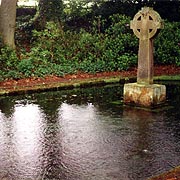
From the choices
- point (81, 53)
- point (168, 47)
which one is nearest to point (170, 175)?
point (81, 53)

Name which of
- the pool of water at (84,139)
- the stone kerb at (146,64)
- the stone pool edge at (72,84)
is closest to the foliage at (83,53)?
the stone pool edge at (72,84)

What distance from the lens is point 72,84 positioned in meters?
13.6

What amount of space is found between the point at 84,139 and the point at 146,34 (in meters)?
4.01

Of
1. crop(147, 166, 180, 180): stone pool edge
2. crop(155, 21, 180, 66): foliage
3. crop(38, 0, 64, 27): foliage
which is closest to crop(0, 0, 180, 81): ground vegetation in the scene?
crop(155, 21, 180, 66): foliage

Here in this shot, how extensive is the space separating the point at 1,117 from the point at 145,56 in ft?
13.0

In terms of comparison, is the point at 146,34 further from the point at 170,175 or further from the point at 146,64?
the point at 170,175

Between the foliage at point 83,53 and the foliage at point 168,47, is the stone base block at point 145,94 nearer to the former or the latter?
the foliage at point 83,53

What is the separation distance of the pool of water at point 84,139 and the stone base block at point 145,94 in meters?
0.35

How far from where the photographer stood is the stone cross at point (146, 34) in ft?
32.9

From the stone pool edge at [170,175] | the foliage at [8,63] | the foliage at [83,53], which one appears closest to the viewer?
the stone pool edge at [170,175]

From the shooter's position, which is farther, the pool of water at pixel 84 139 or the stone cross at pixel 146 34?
the stone cross at pixel 146 34

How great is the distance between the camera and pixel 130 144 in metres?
6.94

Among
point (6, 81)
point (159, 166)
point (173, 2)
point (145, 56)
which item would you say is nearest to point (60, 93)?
point (6, 81)

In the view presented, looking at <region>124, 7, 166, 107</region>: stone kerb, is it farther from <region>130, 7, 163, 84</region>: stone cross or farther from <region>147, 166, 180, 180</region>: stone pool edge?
<region>147, 166, 180, 180</region>: stone pool edge
